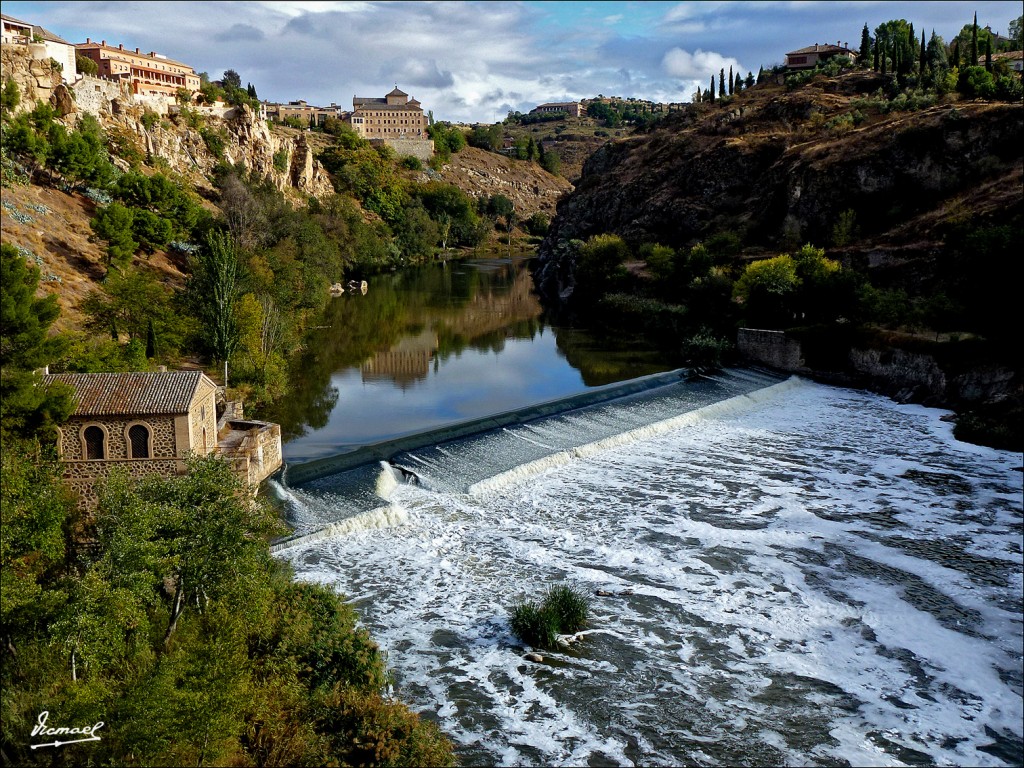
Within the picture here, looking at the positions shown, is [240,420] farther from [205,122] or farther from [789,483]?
[205,122]

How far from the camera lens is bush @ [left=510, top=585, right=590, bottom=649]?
46.9ft

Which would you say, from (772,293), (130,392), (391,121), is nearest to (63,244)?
(130,392)

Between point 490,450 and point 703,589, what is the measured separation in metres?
9.18

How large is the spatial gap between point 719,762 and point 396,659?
226 inches

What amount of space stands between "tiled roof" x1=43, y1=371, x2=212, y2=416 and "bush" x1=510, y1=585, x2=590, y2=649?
28.0ft

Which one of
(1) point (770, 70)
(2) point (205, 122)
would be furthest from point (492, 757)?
(1) point (770, 70)

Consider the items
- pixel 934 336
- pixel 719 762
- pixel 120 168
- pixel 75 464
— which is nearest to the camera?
pixel 719 762

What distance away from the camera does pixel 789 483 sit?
73.1 ft

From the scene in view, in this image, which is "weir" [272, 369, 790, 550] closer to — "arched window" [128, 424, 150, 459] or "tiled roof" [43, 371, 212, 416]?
"arched window" [128, 424, 150, 459]

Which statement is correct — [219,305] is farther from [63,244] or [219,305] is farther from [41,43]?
[41,43]

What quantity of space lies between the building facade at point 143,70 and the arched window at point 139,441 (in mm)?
62004

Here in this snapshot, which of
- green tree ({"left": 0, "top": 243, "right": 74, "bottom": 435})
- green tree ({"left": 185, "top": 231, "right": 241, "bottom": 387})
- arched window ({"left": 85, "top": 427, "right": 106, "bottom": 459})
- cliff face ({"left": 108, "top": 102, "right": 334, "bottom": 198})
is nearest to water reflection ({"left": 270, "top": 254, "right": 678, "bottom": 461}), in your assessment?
green tree ({"left": 185, "top": 231, "right": 241, "bottom": 387})

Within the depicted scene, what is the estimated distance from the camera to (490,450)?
23.8 metres

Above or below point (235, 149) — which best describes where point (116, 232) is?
below
